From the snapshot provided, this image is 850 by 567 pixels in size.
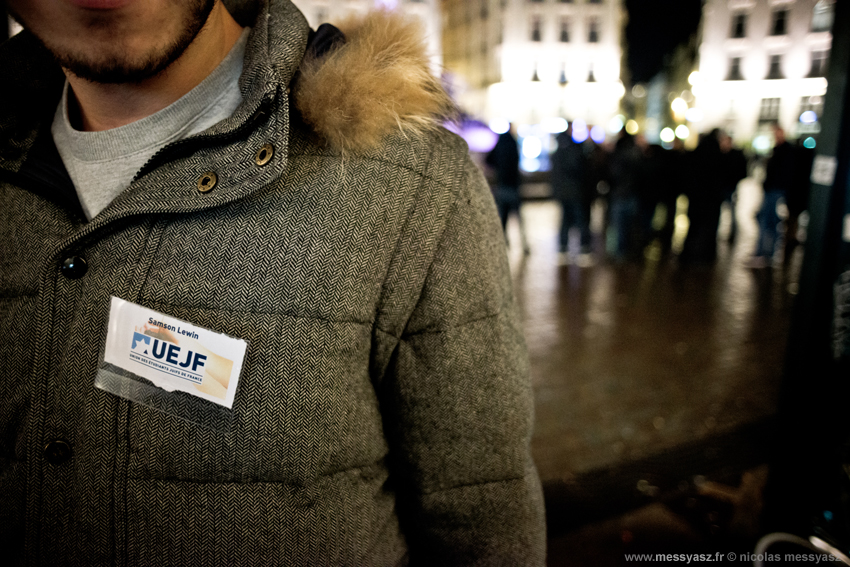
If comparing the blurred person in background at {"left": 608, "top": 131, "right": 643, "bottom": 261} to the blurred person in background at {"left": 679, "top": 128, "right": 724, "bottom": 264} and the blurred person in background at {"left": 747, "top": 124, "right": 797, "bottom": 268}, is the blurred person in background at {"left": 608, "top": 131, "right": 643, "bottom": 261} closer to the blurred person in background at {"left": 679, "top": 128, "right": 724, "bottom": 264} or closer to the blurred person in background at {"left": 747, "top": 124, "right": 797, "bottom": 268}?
the blurred person in background at {"left": 679, "top": 128, "right": 724, "bottom": 264}

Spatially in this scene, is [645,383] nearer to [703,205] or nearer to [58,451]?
[58,451]

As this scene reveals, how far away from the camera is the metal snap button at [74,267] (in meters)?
0.97

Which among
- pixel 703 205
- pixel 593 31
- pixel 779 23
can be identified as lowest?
pixel 703 205

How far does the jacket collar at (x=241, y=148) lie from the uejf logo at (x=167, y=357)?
21 centimetres

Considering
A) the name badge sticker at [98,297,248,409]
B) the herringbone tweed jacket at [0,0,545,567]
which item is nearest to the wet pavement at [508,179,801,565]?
the herringbone tweed jacket at [0,0,545,567]

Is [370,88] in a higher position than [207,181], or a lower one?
higher

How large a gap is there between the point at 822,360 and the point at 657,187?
7.16 m

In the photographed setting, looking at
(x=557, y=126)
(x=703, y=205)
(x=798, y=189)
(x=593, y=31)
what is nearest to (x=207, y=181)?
(x=703, y=205)

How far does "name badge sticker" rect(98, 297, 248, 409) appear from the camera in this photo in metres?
0.94

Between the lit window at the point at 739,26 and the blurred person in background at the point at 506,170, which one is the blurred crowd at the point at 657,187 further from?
the lit window at the point at 739,26

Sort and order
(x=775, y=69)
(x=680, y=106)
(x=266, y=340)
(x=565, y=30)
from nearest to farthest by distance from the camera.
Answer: (x=266, y=340)
(x=680, y=106)
(x=775, y=69)
(x=565, y=30)

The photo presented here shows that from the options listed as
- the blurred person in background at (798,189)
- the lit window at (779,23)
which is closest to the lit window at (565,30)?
the lit window at (779,23)

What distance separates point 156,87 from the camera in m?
1.07

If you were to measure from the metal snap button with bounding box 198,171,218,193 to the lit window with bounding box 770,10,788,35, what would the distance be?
34.5m
